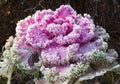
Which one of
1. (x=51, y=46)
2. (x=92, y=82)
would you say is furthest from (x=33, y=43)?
(x=92, y=82)

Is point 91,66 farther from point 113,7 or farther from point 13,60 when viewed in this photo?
point 113,7

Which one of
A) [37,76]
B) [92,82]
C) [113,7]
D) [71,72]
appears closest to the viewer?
[71,72]

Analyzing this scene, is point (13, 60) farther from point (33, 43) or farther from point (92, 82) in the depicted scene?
point (92, 82)

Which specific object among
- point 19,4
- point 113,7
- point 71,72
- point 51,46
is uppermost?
point 19,4

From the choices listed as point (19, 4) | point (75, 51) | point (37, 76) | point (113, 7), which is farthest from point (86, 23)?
point (19, 4)

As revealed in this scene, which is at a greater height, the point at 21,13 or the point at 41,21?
the point at 21,13

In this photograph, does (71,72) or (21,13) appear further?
(21,13)

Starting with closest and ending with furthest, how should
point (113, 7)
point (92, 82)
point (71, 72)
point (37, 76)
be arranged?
point (71, 72)
point (37, 76)
point (92, 82)
point (113, 7)
